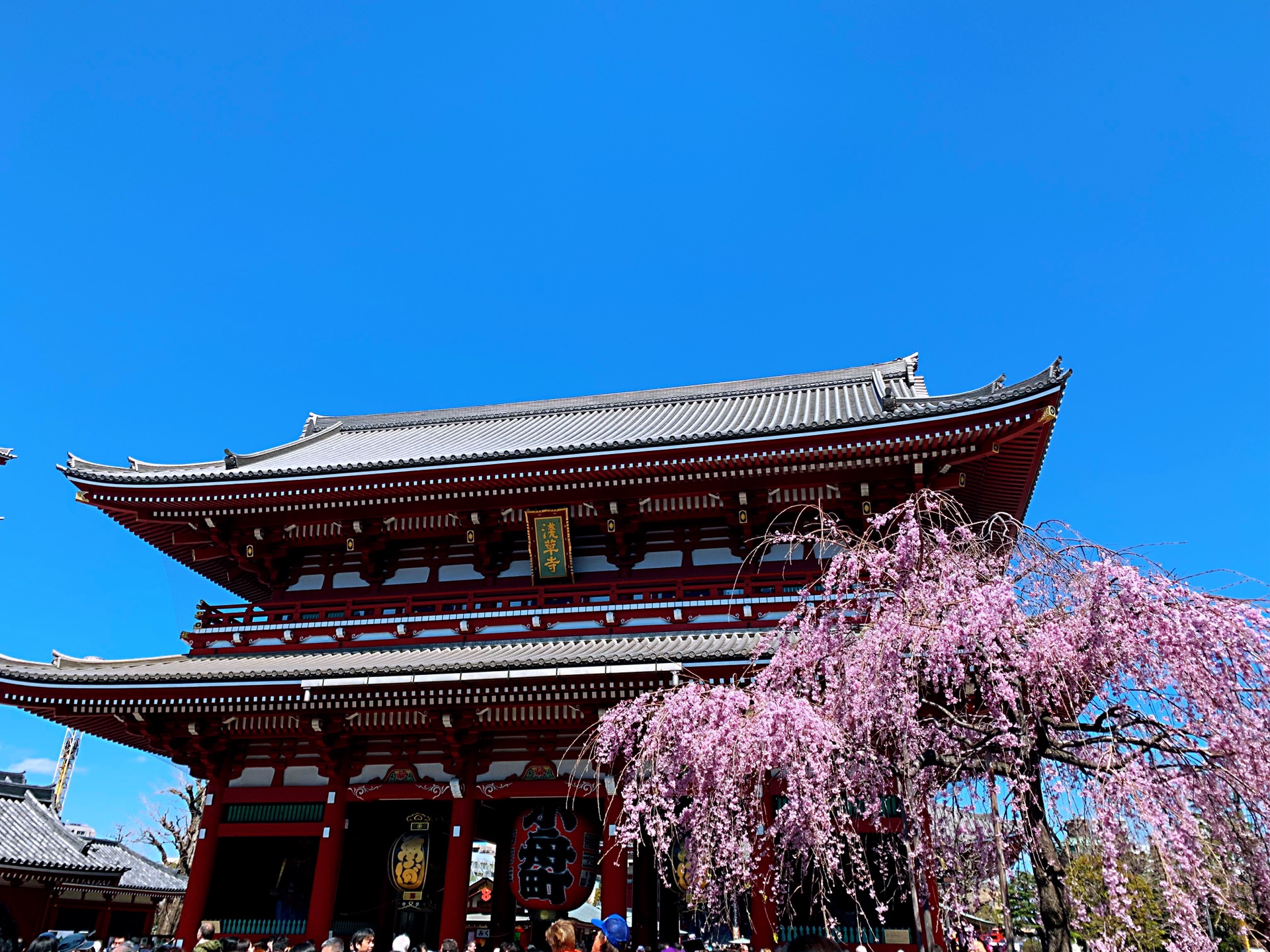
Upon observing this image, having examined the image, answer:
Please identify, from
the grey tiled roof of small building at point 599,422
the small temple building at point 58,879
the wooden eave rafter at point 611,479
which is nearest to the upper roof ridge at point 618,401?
the grey tiled roof of small building at point 599,422

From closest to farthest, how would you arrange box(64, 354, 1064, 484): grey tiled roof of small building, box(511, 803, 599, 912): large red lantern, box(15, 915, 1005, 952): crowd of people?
box(15, 915, 1005, 952): crowd of people, box(511, 803, 599, 912): large red lantern, box(64, 354, 1064, 484): grey tiled roof of small building

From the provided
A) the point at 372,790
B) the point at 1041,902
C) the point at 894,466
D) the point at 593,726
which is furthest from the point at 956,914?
the point at 372,790

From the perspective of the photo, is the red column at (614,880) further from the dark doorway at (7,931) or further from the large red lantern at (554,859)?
the dark doorway at (7,931)

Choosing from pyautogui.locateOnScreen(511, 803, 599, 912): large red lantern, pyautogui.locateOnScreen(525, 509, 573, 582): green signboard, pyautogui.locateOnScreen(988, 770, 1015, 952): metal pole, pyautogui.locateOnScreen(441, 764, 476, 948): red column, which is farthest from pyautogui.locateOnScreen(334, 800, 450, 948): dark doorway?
pyautogui.locateOnScreen(988, 770, 1015, 952): metal pole

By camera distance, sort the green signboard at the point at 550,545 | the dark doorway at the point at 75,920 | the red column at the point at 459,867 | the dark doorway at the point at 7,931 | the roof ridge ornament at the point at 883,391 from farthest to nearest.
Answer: the dark doorway at the point at 75,920
the dark doorway at the point at 7,931
the green signboard at the point at 550,545
the roof ridge ornament at the point at 883,391
the red column at the point at 459,867

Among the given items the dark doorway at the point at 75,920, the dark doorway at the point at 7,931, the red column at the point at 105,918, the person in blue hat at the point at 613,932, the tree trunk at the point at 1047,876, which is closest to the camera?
the person in blue hat at the point at 613,932

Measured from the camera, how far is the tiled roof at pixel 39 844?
20.2 metres

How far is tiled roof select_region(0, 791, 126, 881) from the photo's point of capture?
20.2 metres

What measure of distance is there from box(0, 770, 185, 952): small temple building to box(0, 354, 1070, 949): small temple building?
10.2 metres

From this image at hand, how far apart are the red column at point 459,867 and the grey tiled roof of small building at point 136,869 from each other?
2148cm

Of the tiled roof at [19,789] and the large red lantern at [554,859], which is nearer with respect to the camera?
the large red lantern at [554,859]

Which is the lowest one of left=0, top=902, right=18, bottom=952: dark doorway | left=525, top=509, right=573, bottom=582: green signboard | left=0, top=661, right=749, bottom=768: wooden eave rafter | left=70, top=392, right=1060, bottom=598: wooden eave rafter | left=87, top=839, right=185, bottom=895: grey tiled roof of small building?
left=0, top=902, right=18, bottom=952: dark doorway

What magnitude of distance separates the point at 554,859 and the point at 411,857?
2544mm

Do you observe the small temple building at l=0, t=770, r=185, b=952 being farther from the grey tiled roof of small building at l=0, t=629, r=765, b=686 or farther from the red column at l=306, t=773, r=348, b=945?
the red column at l=306, t=773, r=348, b=945
